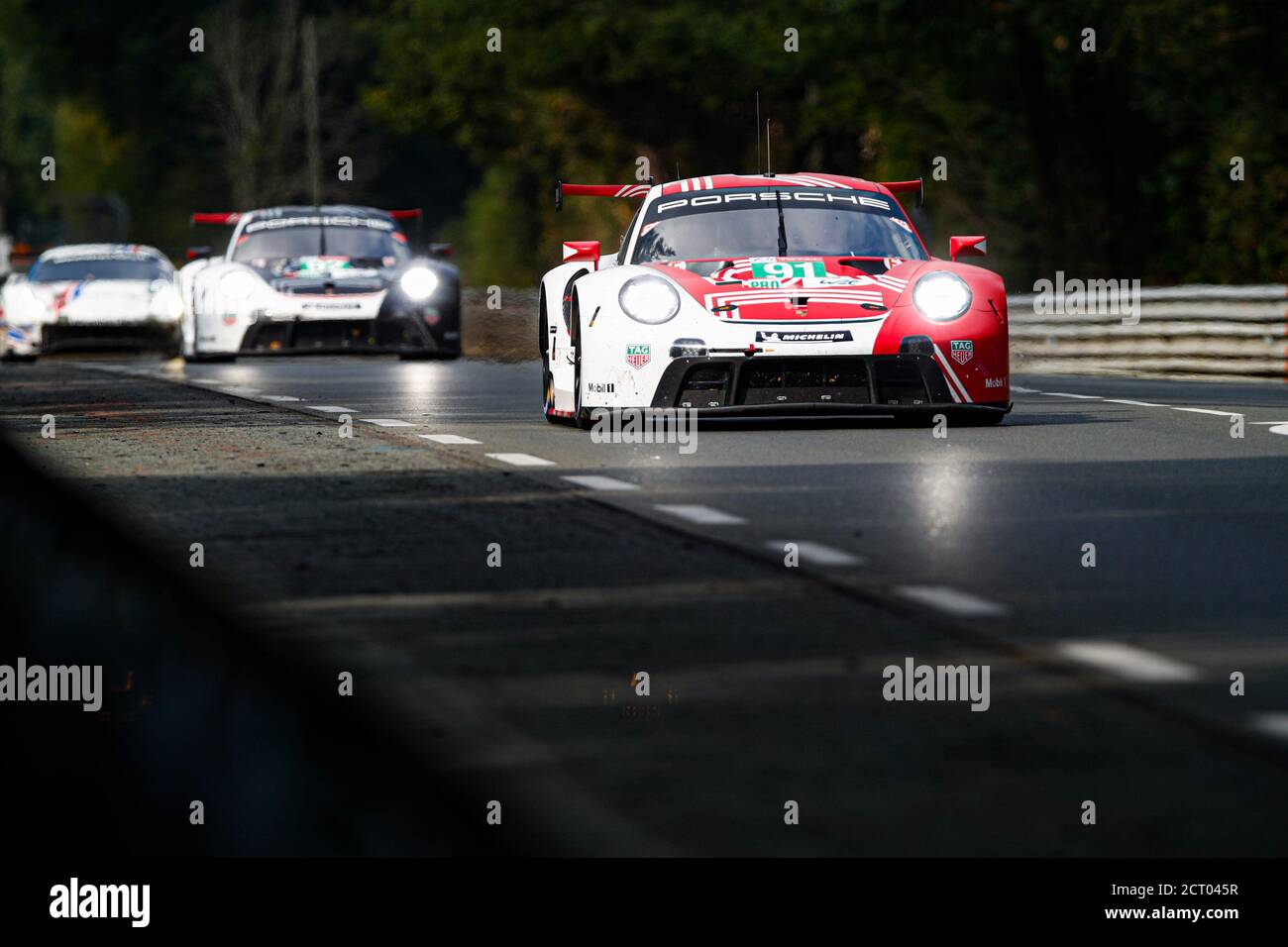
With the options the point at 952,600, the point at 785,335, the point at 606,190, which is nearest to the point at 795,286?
the point at 785,335

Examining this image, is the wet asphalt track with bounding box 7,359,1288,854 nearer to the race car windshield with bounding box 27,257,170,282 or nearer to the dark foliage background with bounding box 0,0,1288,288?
the dark foliage background with bounding box 0,0,1288,288

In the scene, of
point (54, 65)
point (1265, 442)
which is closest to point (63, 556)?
point (1265, 442)

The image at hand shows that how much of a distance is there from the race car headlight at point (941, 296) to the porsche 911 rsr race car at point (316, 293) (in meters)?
11.6

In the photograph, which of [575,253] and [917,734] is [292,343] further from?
[917,734]

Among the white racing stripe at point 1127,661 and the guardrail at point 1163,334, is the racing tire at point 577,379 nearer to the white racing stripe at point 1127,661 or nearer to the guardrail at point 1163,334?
the white racing stripe at point 1127,661

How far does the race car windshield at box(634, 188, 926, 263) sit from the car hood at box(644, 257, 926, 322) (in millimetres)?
319

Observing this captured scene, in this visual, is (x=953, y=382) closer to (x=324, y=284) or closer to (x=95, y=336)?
(x=324, y=284)

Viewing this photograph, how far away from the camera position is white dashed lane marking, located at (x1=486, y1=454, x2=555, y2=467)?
1288cm

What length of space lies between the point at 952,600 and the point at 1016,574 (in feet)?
2.24

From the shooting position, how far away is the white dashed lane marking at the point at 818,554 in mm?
8823

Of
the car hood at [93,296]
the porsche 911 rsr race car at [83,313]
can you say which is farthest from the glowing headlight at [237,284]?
the car hood at [93,296]

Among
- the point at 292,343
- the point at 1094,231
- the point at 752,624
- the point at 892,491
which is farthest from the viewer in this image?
the point at 1094,231

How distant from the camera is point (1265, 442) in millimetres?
14008

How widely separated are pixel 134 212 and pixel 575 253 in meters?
90.5
